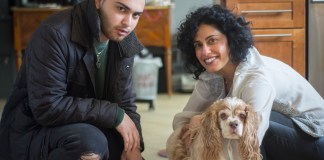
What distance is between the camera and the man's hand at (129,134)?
1796mm

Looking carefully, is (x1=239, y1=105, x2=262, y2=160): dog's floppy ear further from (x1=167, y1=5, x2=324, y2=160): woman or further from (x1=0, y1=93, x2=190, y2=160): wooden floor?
(x1=0, y1=93, x2=190, y2=160): wooden floor

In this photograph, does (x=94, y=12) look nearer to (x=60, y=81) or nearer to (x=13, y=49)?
(x=60, y=81)

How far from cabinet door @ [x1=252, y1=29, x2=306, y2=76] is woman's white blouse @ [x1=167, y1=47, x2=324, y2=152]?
0.82 meters

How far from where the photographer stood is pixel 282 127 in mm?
1924

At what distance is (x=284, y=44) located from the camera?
2.78 m

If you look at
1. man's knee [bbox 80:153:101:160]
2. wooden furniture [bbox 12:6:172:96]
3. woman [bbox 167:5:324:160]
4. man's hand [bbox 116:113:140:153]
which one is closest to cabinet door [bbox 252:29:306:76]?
woman [bbox 167:5:324:160]

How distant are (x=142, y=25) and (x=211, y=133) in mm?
2665

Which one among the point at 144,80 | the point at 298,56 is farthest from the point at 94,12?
the point at 144,80

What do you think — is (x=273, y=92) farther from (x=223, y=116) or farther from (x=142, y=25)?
(x=142, y=25)

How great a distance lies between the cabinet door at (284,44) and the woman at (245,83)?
821 millimetres

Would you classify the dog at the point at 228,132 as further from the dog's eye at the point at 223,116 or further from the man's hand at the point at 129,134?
the man's hand at the point at 129,134

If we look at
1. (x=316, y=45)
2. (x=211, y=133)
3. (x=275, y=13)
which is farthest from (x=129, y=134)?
(x=316, y=45)

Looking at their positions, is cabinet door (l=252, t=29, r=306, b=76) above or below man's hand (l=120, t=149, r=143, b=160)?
above

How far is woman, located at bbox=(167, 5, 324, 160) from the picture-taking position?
5.81 feet
